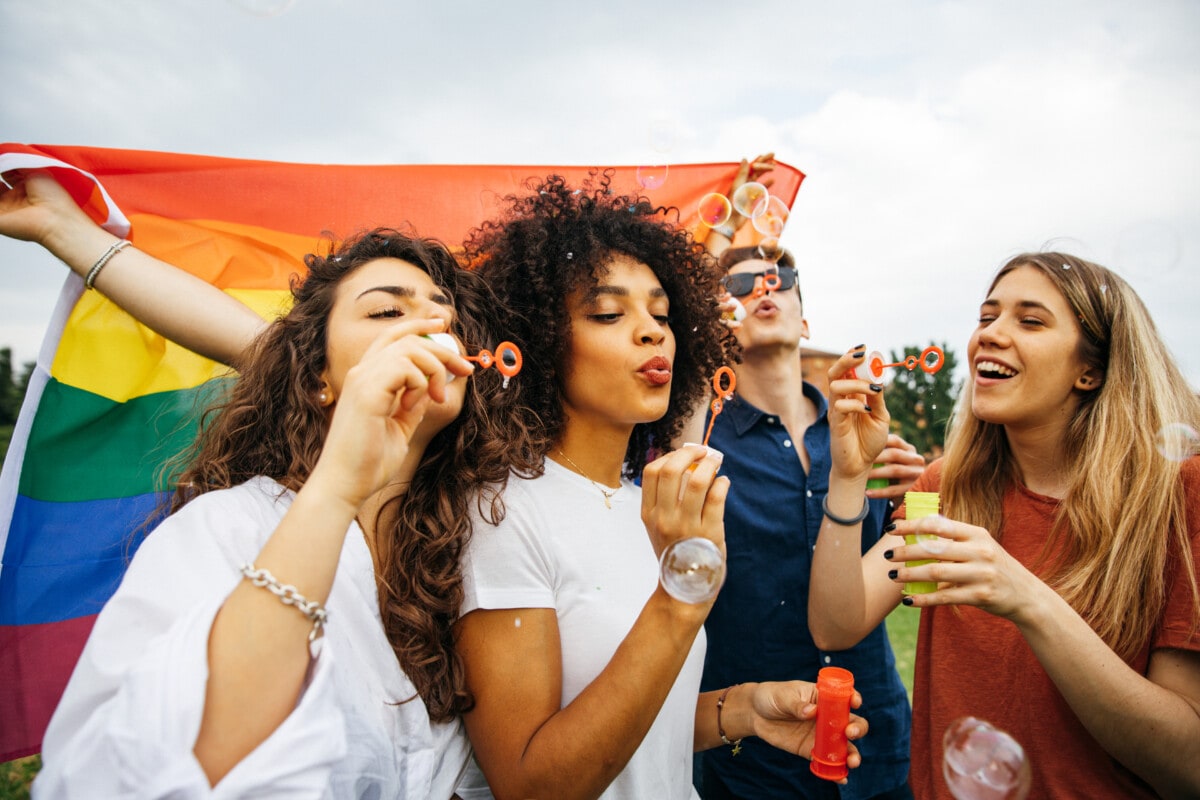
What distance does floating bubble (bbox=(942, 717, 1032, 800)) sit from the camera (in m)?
1.67

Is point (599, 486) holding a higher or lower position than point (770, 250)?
lower

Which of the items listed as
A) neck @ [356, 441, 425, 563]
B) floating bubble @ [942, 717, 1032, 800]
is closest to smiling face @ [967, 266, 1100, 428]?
floating bubble @ [942, 717, 1032, 800]

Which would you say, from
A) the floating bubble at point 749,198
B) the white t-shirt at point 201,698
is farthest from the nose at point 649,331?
the floating bubble at point 749,198

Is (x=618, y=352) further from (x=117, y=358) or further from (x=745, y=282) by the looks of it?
(x=117, y=358)

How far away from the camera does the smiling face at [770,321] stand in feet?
10.6

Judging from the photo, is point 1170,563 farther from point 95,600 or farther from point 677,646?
point 95,600

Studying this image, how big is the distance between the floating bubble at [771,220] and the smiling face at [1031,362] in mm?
1351

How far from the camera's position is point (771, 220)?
11.2 feet

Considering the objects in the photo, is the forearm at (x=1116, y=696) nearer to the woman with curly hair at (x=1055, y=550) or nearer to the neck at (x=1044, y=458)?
the woman with curly hair at (x=1055, y=550)

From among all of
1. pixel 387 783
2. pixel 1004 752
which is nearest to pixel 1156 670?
pixel 1004 752

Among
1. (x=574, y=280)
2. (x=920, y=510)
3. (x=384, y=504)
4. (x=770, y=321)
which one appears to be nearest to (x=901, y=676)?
(x=770, y=321)

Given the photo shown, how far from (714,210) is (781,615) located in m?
2.13

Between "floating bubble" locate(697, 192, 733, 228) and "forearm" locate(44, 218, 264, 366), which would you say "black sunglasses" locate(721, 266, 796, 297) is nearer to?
"floating bubble" locate(697, 192, 733, 228)

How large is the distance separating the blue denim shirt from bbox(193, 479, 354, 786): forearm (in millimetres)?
1978
